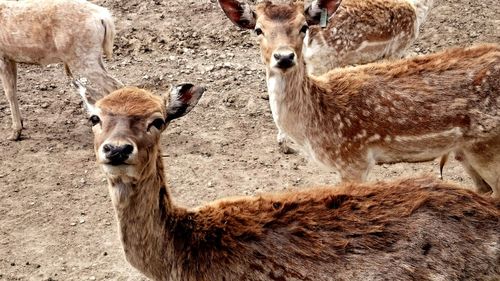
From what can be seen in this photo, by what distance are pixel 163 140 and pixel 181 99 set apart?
149 inches

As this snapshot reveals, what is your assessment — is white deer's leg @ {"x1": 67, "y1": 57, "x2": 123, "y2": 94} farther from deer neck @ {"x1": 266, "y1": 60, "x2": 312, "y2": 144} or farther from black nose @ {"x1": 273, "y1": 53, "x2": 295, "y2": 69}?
black nose @ {"x1": 273, "y1": 53, "x2": 295, "y2": 69}

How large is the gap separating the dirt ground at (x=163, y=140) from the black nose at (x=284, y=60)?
6.51 ft

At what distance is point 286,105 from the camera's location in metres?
5.93

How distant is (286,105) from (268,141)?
89.3 inches

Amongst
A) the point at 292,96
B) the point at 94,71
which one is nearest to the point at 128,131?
the point at 292,96

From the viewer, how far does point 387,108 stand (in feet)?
19.3

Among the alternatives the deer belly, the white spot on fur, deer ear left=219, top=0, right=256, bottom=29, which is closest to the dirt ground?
the deer belly

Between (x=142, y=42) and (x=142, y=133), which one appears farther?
(x=142, y=42)

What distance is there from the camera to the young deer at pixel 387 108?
5.79m

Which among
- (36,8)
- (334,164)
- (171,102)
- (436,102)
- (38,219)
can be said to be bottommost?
(38,219)

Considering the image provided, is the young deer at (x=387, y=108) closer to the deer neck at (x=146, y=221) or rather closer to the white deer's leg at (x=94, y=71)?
the deer neck at (x=146, y=221)

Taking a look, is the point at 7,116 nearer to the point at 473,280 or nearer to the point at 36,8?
the point at 36,8

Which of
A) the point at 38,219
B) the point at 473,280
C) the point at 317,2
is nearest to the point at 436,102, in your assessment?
the point at 317,2

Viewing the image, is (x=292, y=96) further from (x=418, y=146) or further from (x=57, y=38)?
(x=57, y=38)
